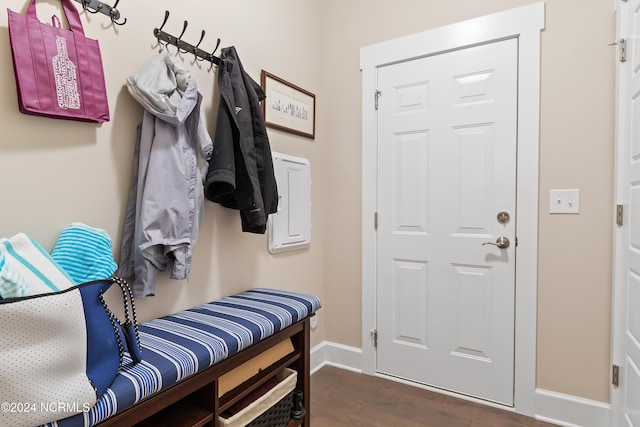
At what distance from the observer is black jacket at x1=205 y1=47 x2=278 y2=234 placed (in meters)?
1.48

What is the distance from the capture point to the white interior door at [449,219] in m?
1.98

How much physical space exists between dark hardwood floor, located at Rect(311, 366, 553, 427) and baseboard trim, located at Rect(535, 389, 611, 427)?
0.06 m

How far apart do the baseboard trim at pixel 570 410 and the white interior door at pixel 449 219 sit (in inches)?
6.3

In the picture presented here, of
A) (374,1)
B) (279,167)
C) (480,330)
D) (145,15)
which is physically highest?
(374,1)

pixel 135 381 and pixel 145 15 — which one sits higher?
pixel 145 15

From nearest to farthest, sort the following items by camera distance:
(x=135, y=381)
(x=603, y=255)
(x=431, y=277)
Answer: (x=135, y=381) < (x=603, y=255) < (x=431, y=277)

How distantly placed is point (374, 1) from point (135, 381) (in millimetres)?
2495

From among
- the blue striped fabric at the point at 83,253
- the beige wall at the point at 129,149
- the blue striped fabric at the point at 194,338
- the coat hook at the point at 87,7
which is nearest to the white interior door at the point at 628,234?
the blue striped fabric at the point at 194,338

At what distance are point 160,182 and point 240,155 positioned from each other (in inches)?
15.3

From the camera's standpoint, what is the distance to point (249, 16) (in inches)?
74.7

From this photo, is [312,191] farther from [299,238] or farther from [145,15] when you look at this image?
[145,15]

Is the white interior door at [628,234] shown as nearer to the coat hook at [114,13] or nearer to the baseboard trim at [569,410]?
the baseboard trim at [569,410]

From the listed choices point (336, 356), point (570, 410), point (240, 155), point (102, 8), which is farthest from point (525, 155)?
point (102, 8)

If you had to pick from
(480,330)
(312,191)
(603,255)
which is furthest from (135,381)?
(603,255)
